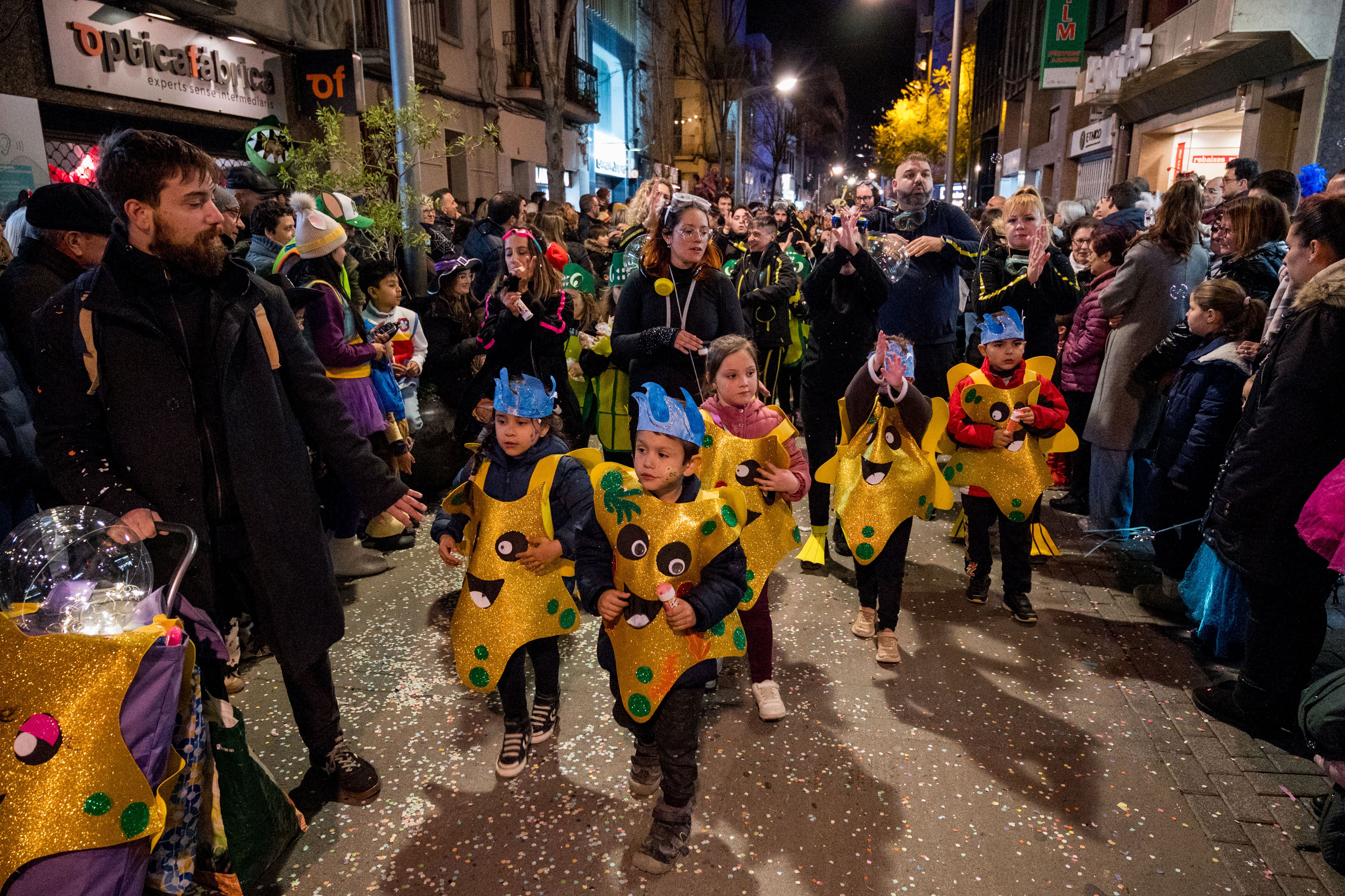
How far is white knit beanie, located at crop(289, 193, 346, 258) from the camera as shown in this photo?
4.37m

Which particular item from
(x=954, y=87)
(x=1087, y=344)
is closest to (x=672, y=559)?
(x=1087, y=344)

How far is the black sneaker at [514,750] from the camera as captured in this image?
3.04 m

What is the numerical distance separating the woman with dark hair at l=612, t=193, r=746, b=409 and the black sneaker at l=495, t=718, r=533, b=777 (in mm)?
1716

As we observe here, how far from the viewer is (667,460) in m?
2.52

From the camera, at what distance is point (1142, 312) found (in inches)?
195

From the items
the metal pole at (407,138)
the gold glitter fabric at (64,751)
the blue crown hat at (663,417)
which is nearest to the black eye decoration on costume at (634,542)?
the blue crown hat at (663,417)

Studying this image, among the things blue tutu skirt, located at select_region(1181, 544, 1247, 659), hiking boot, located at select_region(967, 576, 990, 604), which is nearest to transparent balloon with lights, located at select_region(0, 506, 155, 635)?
hiking boot, located at select_region(967, 576, 990, 604)

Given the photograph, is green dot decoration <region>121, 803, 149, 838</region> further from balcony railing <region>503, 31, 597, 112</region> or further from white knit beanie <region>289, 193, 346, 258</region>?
balcony railing <region>503, 31, 597, 112</region>

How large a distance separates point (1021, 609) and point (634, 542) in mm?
2758

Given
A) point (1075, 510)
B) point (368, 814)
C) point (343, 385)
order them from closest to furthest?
1. point (368, 814)
2. point (343, 385)
3. point (1075, 510)

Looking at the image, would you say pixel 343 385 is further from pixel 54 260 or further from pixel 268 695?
pixel 268 695

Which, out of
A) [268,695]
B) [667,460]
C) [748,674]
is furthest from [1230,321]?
[268,695]

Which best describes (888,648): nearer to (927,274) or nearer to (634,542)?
(634,542)

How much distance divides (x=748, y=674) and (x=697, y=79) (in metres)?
40.6
